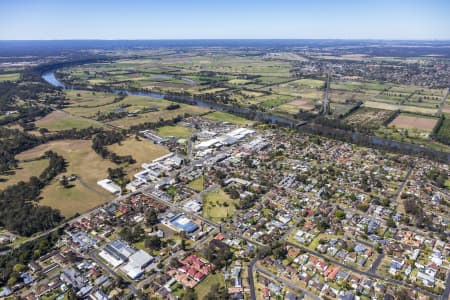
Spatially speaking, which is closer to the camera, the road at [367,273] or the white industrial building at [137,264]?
the road at [367,273]

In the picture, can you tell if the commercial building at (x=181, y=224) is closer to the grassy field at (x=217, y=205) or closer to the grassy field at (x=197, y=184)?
the grassy field at (x=217, y=205)

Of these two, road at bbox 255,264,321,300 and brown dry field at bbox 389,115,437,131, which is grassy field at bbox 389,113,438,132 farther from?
road at bbox 255,264,321,300

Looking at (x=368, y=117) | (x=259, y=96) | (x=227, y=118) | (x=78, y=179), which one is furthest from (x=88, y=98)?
(x=368, y=117)

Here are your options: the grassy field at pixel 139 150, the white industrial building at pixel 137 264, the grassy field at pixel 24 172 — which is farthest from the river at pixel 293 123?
the grassy field at pixel 24 172

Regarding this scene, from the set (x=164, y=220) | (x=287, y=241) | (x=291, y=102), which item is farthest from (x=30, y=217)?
(x=291, y=102)

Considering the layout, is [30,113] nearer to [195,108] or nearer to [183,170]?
[195,108]

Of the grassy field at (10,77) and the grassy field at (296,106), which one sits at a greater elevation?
the grassy field at (10,77)

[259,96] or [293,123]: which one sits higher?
[259,96]

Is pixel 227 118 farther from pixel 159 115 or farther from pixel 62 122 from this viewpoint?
pixel 62 122
